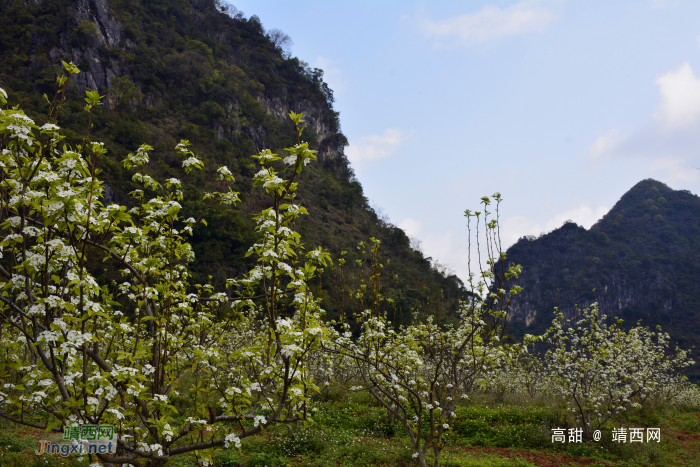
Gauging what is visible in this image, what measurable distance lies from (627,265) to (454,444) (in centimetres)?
8506

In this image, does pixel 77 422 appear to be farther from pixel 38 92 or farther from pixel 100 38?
pixel 100 38

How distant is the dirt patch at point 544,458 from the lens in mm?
8156

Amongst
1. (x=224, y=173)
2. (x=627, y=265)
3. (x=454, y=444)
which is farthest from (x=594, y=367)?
(x=627, y=265)

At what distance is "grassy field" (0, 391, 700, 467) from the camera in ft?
23.1

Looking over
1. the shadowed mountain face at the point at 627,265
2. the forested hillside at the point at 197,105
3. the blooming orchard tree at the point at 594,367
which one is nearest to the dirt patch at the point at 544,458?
the blooming orchard tree at the point at 594,367

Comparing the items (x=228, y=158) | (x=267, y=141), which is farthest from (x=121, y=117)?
(x=267, y=141)

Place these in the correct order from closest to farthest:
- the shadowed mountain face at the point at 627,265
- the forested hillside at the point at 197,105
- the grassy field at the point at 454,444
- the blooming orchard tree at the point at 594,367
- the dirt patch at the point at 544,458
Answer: the grassy field at the point at 454,444 → the dirt patch at the point at 544,458 → the blooming orchard tree at the point at 594,367 → the forested hillside at the point at 197,105 → the shadowed mountain face at the point at 627,265

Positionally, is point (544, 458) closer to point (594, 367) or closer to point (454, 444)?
point (454, 444)

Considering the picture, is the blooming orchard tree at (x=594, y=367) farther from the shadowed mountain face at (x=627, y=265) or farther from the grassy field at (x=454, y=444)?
the shadowed mountain face at (x=627, y=265)

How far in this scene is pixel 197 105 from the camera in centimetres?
5209

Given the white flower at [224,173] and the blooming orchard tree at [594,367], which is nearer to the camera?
the white flower at [224,173]

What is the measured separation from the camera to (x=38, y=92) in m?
36.2

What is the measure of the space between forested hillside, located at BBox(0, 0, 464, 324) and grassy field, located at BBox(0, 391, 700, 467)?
13983 mm

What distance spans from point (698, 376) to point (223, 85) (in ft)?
229
